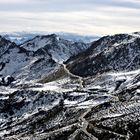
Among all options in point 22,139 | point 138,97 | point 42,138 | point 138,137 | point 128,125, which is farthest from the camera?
point 138,97

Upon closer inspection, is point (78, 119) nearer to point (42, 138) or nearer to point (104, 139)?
point (42, 138)

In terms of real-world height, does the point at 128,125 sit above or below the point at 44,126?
above

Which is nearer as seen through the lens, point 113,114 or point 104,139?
point 104,139

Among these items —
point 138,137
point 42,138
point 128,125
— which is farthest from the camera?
point 42,138

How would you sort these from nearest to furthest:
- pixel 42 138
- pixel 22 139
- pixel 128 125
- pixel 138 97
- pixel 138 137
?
pixel 138 137
pixel 128 125
pixel 42 138
pixel 22 139
pixel 138 97

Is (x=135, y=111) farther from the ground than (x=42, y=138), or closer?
farther from the ground

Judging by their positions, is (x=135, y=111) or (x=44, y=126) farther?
(x=44, y=126)

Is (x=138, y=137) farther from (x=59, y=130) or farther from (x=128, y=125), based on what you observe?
(x=59, y=130)

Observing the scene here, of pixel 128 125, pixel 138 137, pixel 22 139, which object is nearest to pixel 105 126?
pixel 128 125

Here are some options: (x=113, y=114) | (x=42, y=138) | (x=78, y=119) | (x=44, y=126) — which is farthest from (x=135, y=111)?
(x=44, y=126)
